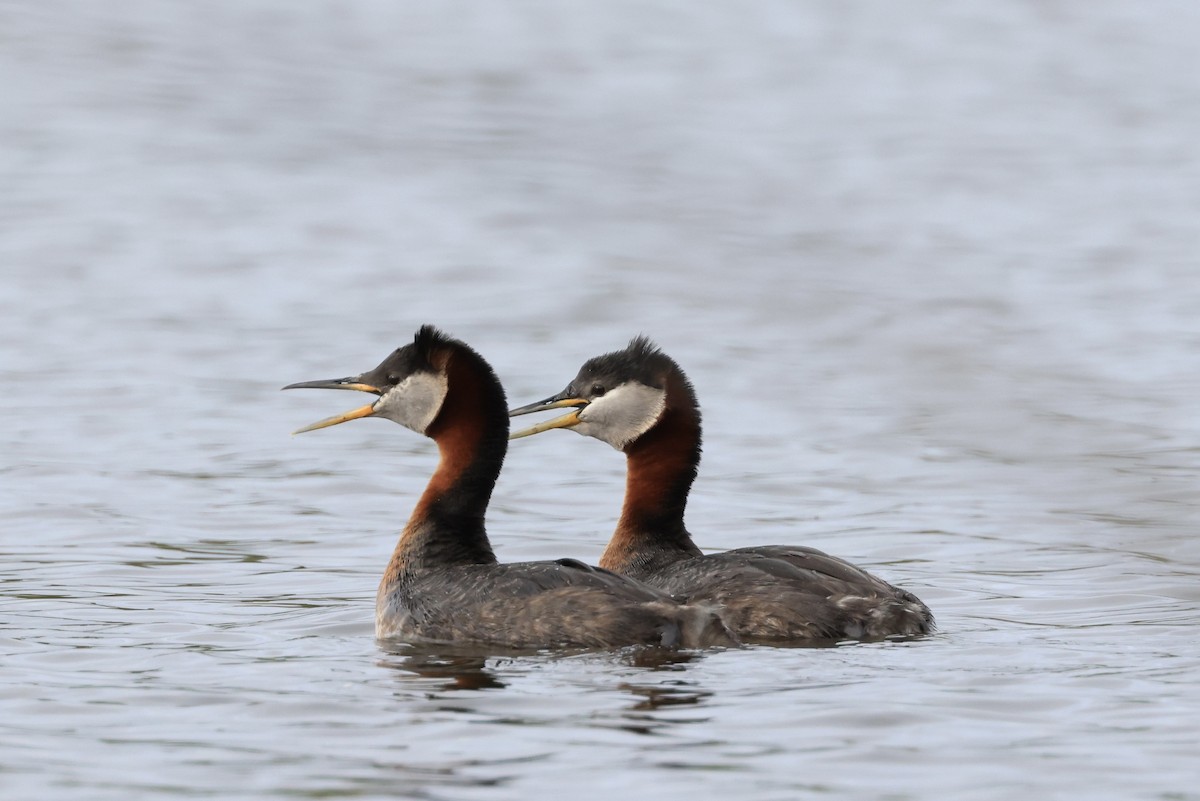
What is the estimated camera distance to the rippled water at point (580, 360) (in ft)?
23.1

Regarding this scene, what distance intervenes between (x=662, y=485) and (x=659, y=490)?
28mm

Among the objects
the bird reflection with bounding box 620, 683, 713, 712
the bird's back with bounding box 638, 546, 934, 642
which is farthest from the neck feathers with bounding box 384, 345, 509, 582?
the bird reflection with bounding box 620, 683, 713, 712

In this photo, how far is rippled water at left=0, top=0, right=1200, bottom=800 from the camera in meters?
7.04

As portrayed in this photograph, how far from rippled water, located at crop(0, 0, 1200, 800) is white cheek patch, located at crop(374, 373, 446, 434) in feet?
2.97

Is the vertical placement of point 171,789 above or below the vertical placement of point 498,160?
below

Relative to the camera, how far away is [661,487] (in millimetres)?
10047

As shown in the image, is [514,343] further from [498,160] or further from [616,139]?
[616,139]

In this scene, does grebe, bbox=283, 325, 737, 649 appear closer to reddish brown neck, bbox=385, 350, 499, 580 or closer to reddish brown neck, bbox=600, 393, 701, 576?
reddish brown neck, bbox=385, 350, 499, 580

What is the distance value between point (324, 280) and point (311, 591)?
33.6 ft

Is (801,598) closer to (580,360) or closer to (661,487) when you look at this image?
(661,487)

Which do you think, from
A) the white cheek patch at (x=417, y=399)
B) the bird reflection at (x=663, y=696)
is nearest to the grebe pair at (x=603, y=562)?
the white cheek patch at (x=417, y=399)

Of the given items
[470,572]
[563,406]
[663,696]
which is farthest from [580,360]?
[663,696]

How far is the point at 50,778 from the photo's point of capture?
21.3ft

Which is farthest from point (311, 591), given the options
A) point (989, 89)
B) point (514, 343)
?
point (989, 89)
